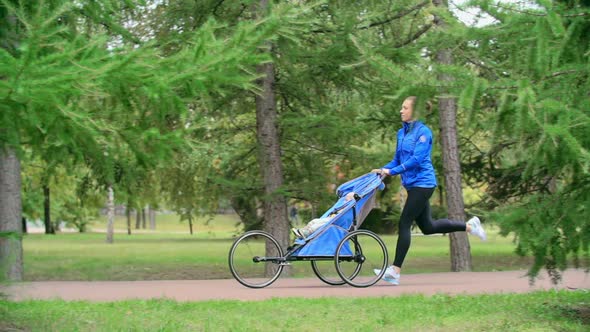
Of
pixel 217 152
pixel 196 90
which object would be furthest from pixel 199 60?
pixel 217 152

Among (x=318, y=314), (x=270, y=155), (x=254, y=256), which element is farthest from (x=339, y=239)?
(x=270, y=155)

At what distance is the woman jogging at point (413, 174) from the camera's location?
995 cm

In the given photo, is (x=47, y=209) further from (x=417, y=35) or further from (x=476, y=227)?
(x=476, y=227)

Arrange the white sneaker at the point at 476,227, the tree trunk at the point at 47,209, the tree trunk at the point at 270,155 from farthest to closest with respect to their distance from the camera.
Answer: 1. the tree trunk at the point at 47,209
2. the tree trunk at the point at 270,155
3. the white sneaker at the point at 476,227

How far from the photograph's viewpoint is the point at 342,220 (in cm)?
1054

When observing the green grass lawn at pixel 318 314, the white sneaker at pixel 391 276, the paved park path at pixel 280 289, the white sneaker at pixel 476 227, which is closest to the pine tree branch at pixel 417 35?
the paved park path at pixel 280 289

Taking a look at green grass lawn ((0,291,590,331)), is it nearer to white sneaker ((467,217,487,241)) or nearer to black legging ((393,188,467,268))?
black legging ((393,188,467,268))

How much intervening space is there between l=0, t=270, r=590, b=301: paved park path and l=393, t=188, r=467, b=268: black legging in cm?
49

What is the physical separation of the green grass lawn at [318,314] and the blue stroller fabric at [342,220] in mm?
1807

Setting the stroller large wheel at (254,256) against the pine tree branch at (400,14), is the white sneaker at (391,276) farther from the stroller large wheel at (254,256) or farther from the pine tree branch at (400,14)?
the pine tree branch at (400,14)

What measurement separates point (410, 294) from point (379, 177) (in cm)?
173

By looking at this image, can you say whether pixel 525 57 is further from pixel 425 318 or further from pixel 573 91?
pixel 425 318

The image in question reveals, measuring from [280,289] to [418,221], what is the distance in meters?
1.82

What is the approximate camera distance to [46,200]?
4047 centimetres
